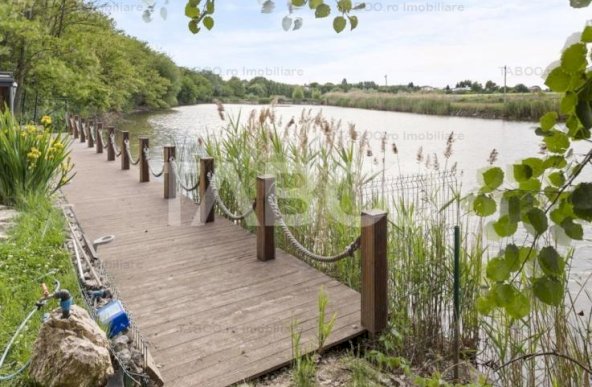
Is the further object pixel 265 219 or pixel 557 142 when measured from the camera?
pixel 265 219

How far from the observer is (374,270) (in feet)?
10.4

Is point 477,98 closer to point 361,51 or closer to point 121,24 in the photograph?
point 361,51

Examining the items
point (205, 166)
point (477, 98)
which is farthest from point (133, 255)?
point (477, 98)

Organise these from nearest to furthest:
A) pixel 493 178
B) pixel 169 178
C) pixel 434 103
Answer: pixel 493 178 < pixel 169 178 < pixel 434 103

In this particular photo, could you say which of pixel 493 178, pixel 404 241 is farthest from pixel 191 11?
pixel 404 241

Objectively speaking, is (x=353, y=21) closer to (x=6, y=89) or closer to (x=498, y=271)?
(x=498, y=271)

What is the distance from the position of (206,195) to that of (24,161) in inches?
79.0

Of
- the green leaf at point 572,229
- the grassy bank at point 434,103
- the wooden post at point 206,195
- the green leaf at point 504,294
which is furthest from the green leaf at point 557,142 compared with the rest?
the grassy bank at point 434,103

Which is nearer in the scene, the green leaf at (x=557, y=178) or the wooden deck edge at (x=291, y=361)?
the green leaf at (x=557, y=178)

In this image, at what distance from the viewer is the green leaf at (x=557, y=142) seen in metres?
0.70

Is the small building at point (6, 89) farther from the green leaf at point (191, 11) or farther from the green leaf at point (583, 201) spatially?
the green leaf at point (583, 201)

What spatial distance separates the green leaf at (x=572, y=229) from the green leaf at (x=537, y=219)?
1.4 inches

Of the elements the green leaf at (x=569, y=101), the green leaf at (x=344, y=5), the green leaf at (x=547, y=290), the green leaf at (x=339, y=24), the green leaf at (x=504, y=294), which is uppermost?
the green leaf at (x=344, y=5)

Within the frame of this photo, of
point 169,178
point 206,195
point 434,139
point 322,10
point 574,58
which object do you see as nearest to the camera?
point 574,58
